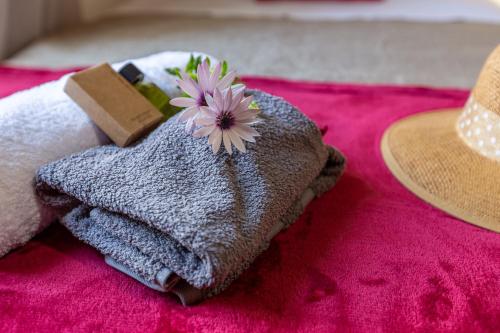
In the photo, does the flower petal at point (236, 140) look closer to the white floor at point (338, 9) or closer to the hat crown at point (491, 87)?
the hat crown at point (491, 87)

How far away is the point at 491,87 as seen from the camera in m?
0.80

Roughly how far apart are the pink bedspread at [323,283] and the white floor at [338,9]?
1.07 meters

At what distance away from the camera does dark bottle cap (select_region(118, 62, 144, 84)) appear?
814 millimetres

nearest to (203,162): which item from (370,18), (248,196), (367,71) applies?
(248,196)

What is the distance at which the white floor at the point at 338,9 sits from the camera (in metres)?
1.70

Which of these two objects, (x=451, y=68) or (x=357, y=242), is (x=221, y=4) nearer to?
(x=451, y=68)

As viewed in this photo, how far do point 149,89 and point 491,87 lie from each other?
1.78 feet

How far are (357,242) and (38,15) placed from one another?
1.21 meters

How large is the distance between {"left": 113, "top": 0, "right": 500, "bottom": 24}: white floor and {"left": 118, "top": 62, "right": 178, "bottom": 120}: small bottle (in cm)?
102

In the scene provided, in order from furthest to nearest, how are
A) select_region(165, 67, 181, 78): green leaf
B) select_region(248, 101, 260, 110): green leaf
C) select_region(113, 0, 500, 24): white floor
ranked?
select_region(113, 0, 500, 24): white floor → select_region(165, 67, 181, 78): green leaf → select_region(248, 101, 260, 110): green leaf

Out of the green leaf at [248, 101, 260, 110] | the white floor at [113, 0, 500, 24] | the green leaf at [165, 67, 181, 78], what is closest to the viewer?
the green leaf at [248, 101, 260, 110]

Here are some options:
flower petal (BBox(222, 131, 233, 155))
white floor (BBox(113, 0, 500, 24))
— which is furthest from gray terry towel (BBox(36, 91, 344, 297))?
white floor (BBox(113, 0, 500, 24))

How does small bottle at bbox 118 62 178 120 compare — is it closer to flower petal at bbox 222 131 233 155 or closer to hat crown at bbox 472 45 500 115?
flower petal at bbox 222 131 233 155

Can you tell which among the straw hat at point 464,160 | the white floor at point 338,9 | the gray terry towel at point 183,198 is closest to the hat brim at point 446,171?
the straw hat at point 464,160
